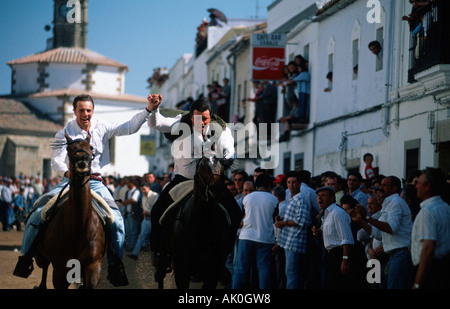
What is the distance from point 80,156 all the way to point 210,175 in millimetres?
1434

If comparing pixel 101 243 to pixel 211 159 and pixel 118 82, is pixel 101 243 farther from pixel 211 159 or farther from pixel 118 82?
pixel 118 82

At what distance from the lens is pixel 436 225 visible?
858cm

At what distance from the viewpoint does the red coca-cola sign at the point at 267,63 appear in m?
32.3

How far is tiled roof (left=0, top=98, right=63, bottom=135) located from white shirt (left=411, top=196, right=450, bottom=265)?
69.7m

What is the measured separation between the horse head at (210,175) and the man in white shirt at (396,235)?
2116 millimetres

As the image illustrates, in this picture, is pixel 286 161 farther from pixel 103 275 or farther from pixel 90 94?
pixel 90 94

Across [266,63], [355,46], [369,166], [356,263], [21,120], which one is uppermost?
[21,120]

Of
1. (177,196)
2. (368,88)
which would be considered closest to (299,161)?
(368,88)

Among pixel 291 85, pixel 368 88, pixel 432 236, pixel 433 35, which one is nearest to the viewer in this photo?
pixel 432 236

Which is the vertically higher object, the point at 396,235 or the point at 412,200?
the point at 412,200

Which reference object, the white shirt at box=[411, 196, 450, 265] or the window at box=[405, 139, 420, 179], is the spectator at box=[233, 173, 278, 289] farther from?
the white shirt at box=[411, 196, 450, 265]

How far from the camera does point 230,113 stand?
45375mm

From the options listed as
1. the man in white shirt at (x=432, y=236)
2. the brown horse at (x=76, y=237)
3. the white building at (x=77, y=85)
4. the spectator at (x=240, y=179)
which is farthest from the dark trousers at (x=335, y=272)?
the white building at (x=77, y=85)

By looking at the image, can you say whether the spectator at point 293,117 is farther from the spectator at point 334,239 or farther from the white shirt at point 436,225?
the white shirt at point 436,225
